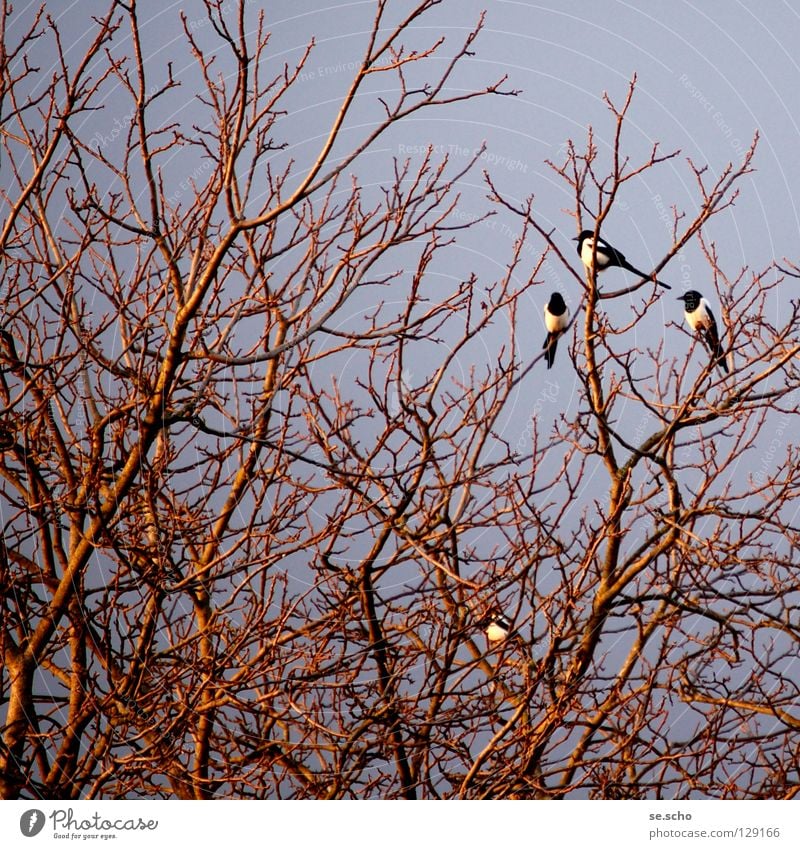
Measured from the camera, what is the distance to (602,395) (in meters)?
4.71

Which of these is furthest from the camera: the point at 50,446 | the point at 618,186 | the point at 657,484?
the point at 657,484
